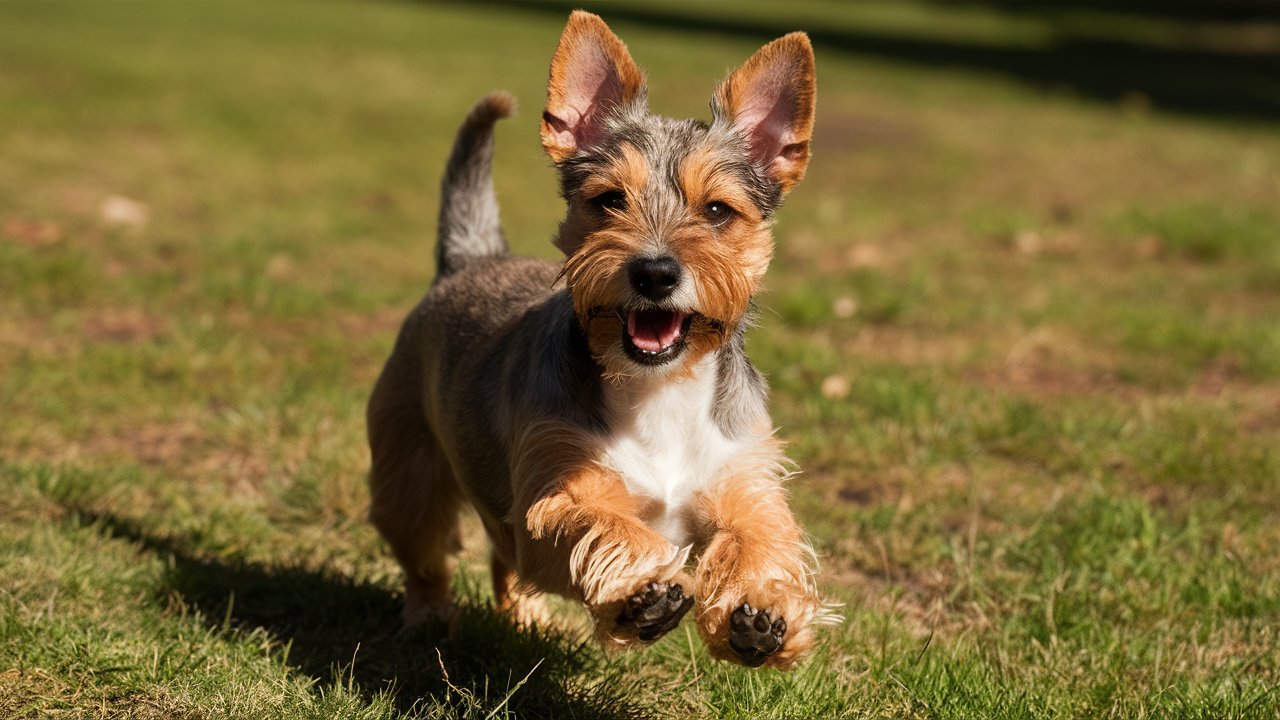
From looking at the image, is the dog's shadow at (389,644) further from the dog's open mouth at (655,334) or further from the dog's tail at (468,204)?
the dog's tail at (468,204)

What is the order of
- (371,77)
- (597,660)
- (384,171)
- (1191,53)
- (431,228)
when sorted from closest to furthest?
1. (597,660)
2. (431,228)
3. (384,171)
4. (371,77)
5. (1191,53)

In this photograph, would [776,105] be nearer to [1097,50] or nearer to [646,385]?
[646,385]

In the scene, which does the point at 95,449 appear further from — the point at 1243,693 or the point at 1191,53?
the point at 1191,53

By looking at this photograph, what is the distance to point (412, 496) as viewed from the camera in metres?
4.99

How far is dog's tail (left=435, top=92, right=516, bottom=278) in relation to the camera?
5398 millimetres

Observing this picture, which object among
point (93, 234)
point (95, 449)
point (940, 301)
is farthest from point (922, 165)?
point (95, 449)

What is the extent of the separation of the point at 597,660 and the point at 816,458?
2.37 metres

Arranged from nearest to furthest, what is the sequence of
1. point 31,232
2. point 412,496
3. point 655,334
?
1. point 655,334
2. point 412,496
3. point 31,232

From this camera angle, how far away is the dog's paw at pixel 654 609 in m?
3.46

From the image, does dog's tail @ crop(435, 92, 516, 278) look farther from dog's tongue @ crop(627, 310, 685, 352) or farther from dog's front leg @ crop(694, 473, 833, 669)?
dog's front leg @ crop(694, 473, 833, 669)

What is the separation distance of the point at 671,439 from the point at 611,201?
2.51ft

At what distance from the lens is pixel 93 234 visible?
994 centimetres

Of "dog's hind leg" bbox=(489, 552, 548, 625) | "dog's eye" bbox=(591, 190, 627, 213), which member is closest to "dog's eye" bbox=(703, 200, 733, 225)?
"dog's eye" bbox=(591, 190, 627, 213)

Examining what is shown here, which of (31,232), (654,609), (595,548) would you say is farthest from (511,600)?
(31,232)
